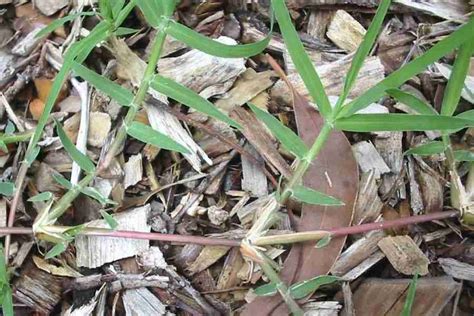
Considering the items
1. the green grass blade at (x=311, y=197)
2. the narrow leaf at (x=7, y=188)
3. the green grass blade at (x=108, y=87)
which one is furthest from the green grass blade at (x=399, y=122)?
the narrow leaf at (x=7, y=188)

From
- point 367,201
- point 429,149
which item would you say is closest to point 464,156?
point 429,149

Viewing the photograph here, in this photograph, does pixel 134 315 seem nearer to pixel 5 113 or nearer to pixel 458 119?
pixel 5 113

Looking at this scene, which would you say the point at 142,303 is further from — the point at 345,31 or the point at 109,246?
the point at 345,31

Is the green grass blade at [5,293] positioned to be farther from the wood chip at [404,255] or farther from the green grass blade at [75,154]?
the wood chip at [404,255]

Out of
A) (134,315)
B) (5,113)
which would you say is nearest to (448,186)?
(134,315)

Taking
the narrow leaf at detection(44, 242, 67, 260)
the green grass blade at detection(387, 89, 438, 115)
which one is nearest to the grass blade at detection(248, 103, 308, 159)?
the green grass blade at detection(387, 89, 438, 115)
